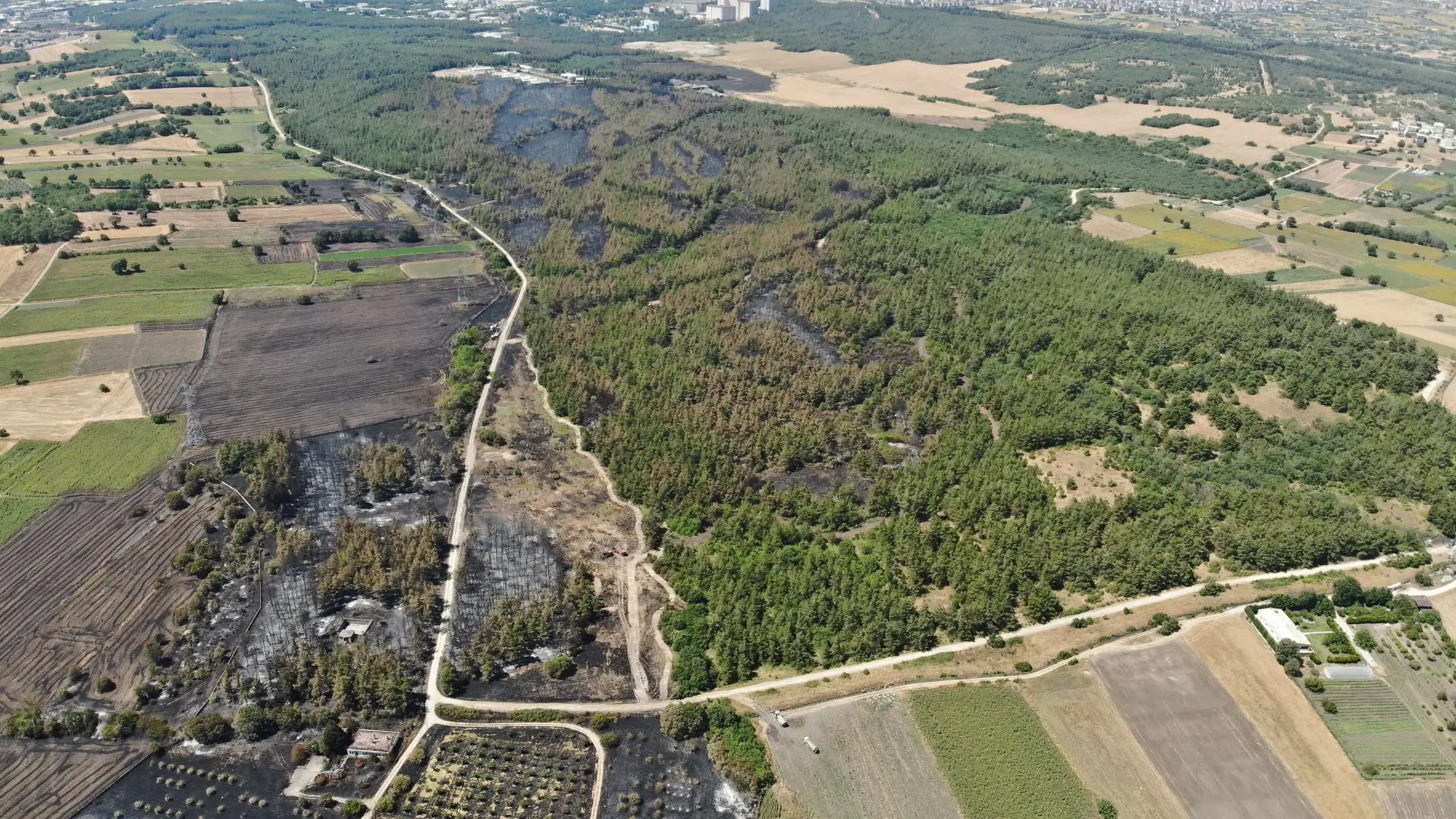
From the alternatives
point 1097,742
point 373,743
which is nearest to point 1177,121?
point 1097,742

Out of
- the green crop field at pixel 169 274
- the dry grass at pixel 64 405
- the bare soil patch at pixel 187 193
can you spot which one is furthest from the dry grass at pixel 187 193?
the dry grass at pixel 64 405

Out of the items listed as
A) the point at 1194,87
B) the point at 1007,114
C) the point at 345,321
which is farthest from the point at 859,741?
the point at 1194,87

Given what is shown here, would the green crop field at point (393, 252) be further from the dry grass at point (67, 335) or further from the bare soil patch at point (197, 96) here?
the bare soil patch at point (197, 96)

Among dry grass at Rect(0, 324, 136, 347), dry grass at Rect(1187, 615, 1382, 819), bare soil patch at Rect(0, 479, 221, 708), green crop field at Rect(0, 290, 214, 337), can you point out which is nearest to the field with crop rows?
dry grass at Rect(1187, 615, 1382, 819)

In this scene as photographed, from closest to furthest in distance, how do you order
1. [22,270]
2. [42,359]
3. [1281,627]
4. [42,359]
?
[1281,627], [42,359], [42,359], [22,270]

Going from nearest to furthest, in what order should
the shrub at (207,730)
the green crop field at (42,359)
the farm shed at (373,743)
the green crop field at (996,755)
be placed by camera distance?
the green crop field at (996,755) → the farm shed at (373,743) → the shrub at (207,730) → the green crop field at (42,359)

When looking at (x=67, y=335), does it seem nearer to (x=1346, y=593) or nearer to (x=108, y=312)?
(x=108, y=312)
